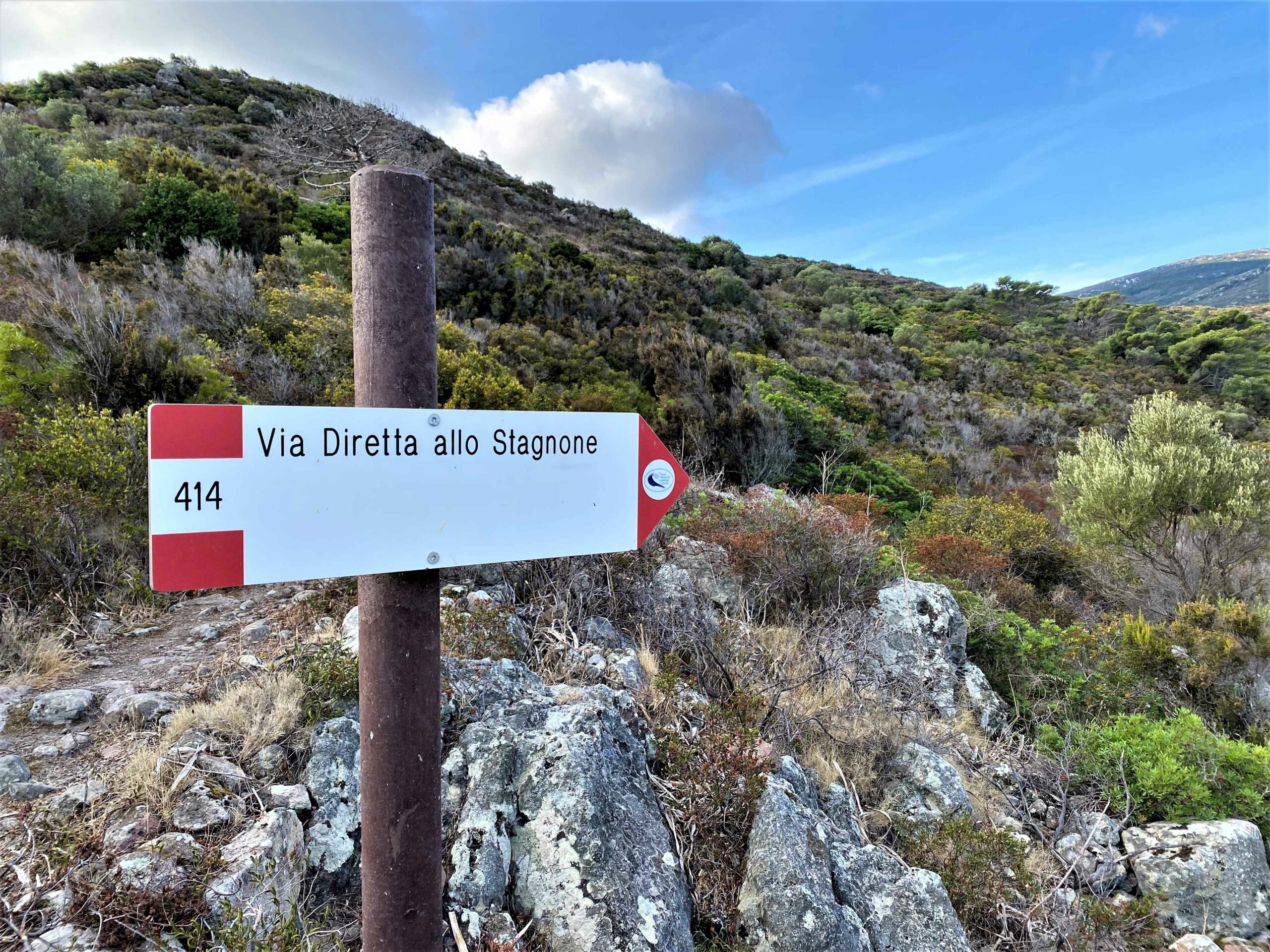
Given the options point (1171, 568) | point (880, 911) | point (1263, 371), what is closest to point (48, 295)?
point (880, 911)

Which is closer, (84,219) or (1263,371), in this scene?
(84,219)

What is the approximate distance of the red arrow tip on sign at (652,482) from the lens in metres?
1.49

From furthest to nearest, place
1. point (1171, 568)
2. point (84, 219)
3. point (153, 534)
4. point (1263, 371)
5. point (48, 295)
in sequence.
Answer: point (1263, 371), point (84, 219), point (1171, 568), point (48, 295), point (153, 534)

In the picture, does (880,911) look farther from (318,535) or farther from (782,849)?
(318,535)

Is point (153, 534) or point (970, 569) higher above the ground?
point (153, 534)

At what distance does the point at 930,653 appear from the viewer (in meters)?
4.18

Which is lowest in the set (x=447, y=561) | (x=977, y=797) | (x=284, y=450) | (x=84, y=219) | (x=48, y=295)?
(x=977, y=797)

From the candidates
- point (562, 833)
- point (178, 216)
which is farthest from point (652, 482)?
point (178, 216)

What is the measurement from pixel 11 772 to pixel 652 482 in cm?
237

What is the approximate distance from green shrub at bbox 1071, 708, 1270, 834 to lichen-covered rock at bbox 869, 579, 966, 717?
2.53ft

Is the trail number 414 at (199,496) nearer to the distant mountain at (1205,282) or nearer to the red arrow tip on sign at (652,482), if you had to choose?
the red arrow tip on sign at (652,482)

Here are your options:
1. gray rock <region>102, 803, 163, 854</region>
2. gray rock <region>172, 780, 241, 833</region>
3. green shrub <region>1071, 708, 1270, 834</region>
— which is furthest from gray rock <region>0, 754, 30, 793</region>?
green shrub <region>1071, 708, 1270, 834</region>

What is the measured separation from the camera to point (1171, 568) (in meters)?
7.07

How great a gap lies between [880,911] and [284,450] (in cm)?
256
